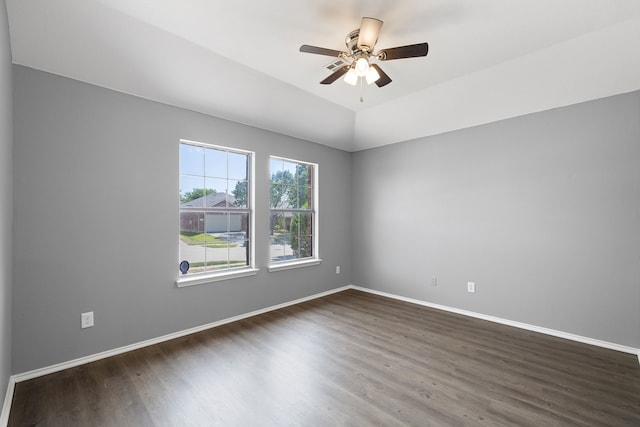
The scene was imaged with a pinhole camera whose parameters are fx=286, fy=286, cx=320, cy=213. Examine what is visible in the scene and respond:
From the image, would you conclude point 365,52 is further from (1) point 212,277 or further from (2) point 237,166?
(1) point 212,277

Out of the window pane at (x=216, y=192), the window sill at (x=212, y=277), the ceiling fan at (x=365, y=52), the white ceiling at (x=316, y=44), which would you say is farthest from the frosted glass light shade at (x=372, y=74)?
the window sill at (x=212, y=277)

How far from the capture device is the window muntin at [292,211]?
4074mm

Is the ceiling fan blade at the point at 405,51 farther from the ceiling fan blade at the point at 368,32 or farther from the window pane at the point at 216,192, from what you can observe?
the window pane at the point at 216,192

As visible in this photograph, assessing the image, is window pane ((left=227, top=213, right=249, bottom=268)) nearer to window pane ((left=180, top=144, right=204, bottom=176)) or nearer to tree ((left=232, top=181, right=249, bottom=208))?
tree ((left=232, top=181, right=249, bottom=208))

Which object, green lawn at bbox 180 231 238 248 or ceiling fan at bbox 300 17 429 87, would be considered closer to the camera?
ceiling fan at bbox 300 17 429 87

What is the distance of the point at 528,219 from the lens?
3301 millimetres

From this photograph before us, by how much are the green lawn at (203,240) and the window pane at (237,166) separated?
2.57 ft

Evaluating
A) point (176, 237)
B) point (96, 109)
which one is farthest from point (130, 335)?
point (96, 109)

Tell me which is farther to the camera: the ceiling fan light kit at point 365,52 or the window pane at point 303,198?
the window pane at point 303,198

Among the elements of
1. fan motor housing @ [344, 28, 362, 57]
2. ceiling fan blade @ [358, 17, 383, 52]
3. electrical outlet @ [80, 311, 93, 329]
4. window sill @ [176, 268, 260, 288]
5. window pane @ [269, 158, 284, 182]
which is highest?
fan motor housing @ [344, 28, 362, 57]

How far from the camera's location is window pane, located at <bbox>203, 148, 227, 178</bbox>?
338cm

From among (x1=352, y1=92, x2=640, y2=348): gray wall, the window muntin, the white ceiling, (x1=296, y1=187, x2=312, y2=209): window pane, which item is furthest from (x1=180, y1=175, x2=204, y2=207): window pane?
(x1=352, y1=92, x2=640, y2=348): gray wall

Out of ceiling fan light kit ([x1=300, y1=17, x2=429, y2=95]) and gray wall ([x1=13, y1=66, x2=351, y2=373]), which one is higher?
ceiling fan light kit ([x1=300, y1=17, x2=429, y2=95])

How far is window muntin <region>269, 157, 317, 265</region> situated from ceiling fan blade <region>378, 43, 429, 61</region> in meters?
2.25
